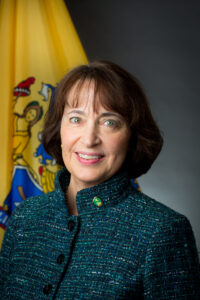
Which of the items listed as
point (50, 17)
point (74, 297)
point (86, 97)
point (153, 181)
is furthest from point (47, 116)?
point (153, 181)

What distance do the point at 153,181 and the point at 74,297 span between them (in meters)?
1.67

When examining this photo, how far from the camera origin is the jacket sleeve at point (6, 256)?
1.43 meters

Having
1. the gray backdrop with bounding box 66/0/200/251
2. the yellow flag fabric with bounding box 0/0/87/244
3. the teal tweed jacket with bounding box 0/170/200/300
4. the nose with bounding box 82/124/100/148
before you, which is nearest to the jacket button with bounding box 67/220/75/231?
the teal tweed jacket with bounding box 0/170/200/300

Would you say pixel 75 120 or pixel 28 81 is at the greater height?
pixel 28 81

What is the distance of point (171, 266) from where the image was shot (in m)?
1.13

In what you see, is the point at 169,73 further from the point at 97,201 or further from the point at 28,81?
the point at 97,201

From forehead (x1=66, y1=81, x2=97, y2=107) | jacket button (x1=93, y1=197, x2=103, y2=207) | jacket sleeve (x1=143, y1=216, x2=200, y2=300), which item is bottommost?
jacket sleeve (x1=143, y1=216, x2=200, y2=300)

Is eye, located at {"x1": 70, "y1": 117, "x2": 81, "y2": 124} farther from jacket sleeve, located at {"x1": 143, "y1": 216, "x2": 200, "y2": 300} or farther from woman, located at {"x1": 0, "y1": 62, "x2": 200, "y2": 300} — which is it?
jacket sleeve, located at {"x1": 143, "y1": 216, "x2": 200, "y2": 300}

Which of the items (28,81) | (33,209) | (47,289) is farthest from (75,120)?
(28,81)

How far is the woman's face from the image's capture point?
130cm

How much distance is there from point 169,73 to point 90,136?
1664 mm

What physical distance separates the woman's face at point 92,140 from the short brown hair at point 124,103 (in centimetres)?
3

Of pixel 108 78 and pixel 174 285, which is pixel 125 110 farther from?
pixel 174 285

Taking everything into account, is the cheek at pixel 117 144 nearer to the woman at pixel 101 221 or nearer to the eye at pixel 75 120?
the woman at pixel 101 221
